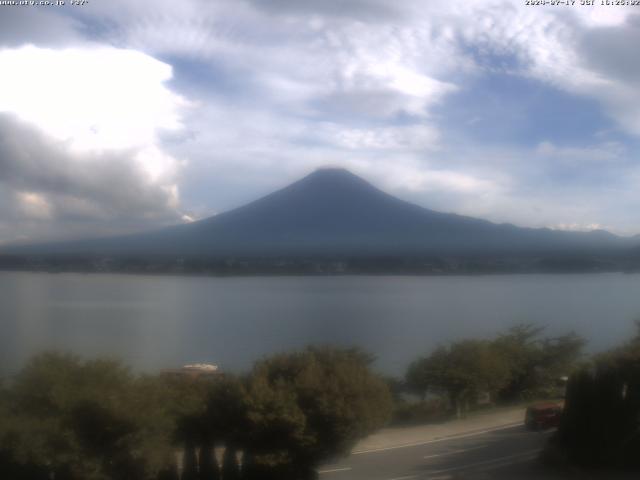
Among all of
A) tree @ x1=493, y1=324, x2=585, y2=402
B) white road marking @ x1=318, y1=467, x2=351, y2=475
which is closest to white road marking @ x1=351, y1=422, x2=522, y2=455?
white road marking @ x1=318, y1=467, x2=351, y2=475

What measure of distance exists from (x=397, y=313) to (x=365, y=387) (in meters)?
22.6

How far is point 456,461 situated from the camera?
41.2 feet

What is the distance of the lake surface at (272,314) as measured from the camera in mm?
21453

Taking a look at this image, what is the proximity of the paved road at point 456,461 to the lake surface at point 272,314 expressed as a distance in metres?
2.97

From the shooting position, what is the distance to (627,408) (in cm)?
1176

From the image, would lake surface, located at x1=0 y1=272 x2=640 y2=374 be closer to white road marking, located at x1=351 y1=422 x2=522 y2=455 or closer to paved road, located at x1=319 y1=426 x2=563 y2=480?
white road marking, located at x1=351 y1=422 x2=522 y2=455

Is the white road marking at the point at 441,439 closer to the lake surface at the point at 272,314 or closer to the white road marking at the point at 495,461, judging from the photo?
the white road marking at the point at 495,461

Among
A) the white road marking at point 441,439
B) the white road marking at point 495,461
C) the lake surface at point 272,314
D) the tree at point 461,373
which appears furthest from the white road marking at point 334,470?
the tree at point 461,373

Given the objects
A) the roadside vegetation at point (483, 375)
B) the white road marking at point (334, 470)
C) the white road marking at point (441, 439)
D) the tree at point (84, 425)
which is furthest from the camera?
the roadside vegetation at point (483, 375)

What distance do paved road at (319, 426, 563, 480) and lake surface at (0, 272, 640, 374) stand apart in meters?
2.97

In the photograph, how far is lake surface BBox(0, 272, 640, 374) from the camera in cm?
2145

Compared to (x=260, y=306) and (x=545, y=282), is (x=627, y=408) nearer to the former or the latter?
(x=260, y=306)

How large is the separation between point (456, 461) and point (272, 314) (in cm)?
1861

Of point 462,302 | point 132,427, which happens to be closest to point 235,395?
point 132,427
